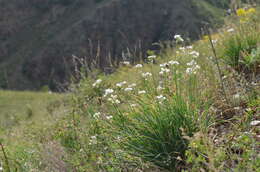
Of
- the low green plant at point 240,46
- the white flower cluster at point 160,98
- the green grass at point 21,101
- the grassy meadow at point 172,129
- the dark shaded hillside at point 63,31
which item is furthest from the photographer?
the dark shaded hillside at point 63,31

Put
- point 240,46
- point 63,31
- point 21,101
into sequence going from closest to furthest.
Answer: point 240,46 → point 21,101 → point 63,31

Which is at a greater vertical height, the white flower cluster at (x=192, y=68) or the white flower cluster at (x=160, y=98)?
the white flower cluster at (x=192, y=68)

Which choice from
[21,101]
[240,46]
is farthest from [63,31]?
[240,46]

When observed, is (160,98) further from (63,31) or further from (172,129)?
(63,31)

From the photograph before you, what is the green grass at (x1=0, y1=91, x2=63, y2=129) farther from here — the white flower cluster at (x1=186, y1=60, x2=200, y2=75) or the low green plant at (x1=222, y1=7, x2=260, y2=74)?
the white flower cluster at (x1=186, y1=60, x2=200, y2=75)

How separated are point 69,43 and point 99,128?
65.4 metres

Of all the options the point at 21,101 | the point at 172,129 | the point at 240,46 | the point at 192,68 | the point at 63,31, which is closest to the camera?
the point at 172,129

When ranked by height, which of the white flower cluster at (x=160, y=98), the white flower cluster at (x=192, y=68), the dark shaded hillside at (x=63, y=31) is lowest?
the dark shaded hillside at (x=63, y=31)

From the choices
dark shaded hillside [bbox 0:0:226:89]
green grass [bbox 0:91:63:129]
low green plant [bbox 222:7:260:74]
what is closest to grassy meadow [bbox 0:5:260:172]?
low green plant [bbox 222:7:260:74]

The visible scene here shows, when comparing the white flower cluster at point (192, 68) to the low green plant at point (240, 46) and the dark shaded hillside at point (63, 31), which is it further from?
the dark shaded hillside at point (63, 31)

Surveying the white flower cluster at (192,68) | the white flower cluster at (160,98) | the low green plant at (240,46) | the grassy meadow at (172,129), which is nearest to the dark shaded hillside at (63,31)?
the low green plant at (240,46)

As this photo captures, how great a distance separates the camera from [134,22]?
6725 cm

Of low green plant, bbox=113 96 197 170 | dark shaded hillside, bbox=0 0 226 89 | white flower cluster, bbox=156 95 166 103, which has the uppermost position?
white flower cluster, bbox=156 95 166 103

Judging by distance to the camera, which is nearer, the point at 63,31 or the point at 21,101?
the point at 21,101
